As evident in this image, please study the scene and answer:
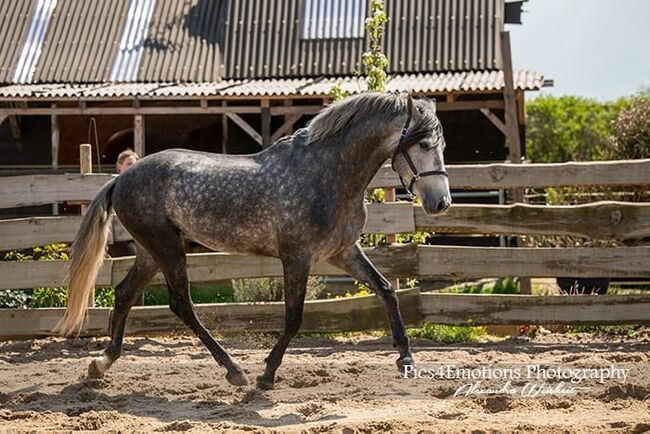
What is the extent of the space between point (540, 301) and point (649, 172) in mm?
1386

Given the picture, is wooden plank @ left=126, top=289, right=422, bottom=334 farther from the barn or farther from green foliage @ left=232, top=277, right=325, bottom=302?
the barn

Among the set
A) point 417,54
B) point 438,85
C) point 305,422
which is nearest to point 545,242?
point 438,85

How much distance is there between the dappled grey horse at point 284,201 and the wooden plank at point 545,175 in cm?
217

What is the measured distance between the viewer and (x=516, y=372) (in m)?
6.48

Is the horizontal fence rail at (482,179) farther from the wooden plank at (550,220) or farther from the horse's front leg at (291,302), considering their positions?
the horse's front leg at (291,302)

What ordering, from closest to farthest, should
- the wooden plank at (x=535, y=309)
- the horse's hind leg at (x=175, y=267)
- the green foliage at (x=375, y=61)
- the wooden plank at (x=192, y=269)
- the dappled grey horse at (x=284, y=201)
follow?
the dappled grey horse at (x=284, y=201), the horse's hind leg at (x=175, y=267), the wooden plank at (x=535, y=309), the wooden plank at (x=192, y=269), the green foliage at (x=375, y=61)

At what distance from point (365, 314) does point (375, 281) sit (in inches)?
74.3

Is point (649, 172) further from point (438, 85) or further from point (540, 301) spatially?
point (438, 85)

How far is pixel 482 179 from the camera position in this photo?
27.9 feet

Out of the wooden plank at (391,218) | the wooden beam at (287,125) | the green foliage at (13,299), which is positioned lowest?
the green foliage at (13,299)

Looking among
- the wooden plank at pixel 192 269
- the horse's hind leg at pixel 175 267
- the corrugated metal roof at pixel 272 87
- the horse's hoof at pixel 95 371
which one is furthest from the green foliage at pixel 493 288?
the horse's hoof at pixel 95 371

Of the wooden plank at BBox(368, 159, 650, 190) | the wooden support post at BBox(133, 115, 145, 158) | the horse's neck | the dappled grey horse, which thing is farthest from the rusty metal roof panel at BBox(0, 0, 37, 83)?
the horse's neck

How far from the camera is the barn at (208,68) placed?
53.1ft

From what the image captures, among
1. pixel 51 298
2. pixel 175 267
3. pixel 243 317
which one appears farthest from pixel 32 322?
pixel 175 267
